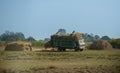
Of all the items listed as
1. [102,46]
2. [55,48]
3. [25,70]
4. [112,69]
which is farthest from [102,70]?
[102,46]

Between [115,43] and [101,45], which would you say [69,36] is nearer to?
[101,45]

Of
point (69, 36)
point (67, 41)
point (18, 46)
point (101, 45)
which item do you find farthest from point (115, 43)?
point (18, 46)

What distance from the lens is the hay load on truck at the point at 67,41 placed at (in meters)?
36.3

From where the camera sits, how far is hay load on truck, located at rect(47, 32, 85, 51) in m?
36.3

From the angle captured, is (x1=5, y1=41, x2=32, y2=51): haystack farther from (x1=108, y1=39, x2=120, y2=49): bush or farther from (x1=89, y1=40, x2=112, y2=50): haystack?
(x1=108, y1=39, x2=120, y2=49): bush

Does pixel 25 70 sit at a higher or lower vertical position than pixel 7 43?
lower

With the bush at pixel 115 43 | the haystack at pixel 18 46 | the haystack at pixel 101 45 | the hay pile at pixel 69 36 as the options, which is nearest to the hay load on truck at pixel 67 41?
the hay pile at pixel 69 36

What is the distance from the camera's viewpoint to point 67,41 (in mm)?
36812

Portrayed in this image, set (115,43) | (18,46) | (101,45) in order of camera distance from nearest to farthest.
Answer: (18,46), (101,45), (115,43)

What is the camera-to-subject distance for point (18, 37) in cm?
3853

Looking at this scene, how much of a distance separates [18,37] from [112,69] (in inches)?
943

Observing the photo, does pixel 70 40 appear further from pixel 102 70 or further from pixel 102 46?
→ pixel 102 70

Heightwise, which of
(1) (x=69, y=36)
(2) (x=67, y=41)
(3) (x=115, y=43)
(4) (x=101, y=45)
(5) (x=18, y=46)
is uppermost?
(1) (x=69, y=36)

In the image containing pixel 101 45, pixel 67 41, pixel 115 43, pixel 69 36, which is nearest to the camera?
pixel 67 41
